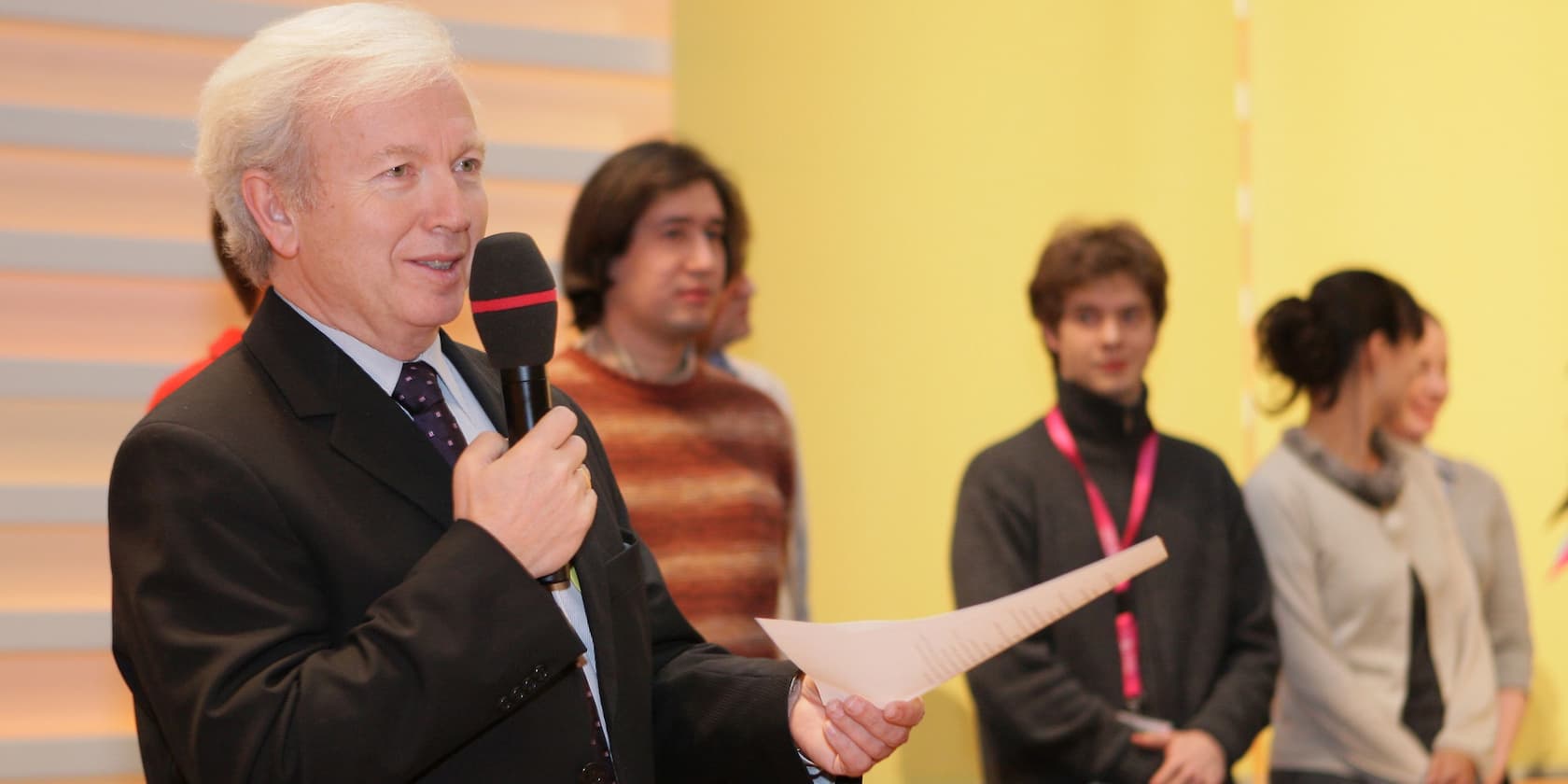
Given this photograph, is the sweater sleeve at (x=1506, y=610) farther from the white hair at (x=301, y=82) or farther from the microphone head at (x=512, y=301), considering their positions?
the white hair at (x=301, y=82)

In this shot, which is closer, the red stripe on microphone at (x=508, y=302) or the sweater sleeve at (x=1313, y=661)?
the red stripe on microphone at (x=508, y=302)

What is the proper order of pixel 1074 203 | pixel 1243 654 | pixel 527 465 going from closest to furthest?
pixel 527 465 → pixel 1243 654 → pixel 1074 203

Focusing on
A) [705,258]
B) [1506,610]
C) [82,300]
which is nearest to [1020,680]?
[705,258]

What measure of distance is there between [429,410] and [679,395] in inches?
64.5

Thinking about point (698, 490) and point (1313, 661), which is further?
point (1313, 661)

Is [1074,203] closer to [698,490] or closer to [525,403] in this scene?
[698,490]

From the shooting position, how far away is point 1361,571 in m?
3.61

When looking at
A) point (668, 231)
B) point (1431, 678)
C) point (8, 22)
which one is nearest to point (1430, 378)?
point (1431, 678)

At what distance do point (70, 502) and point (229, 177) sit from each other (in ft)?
7.50

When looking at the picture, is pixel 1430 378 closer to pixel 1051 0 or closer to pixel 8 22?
pixel 1051 0

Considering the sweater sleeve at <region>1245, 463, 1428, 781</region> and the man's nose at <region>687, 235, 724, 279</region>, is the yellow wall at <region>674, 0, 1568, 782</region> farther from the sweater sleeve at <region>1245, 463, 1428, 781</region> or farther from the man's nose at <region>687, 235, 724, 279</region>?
the man's nose at <region>687, 235, 724, 279</region>

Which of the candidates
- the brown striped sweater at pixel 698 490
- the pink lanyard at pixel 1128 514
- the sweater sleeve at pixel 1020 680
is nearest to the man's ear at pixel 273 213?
the brown striped sweater at pixel 698 490

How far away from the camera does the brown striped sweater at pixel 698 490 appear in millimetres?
3047

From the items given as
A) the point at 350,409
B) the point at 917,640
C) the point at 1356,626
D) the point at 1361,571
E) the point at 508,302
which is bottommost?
the point at 1356,626
